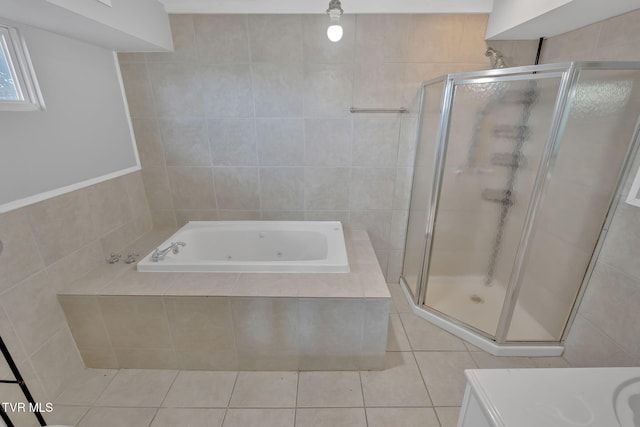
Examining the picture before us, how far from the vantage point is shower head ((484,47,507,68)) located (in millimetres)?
1871

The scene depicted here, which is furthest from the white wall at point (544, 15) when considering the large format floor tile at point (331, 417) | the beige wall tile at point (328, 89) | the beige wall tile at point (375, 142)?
the large format floor tile at point (331, 417)

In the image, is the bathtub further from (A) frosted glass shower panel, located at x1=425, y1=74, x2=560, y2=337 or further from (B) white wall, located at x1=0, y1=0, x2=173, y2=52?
(B) white wall, located at x1=0, y1=0, x2=173, y2=52

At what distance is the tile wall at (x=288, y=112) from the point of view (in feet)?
6.17

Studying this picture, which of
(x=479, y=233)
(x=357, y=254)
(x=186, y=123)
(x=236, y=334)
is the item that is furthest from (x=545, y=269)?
(x=186, y=123)

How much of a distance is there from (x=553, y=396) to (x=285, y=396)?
119cm

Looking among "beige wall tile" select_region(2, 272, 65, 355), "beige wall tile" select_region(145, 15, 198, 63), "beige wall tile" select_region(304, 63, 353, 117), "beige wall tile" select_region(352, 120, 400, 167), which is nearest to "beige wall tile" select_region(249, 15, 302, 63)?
"beige wall tile" select_region(304, 63, 353, 117)

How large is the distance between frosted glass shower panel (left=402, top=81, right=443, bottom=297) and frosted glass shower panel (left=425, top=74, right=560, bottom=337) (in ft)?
0.33

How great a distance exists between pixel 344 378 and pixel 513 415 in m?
1.02

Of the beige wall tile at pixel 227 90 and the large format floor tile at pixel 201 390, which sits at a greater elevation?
the beige wall tile at pixel 227 90

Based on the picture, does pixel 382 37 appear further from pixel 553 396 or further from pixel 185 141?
pixel 553 396

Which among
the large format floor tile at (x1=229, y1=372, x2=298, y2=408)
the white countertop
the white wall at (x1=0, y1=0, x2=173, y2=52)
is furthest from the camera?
the large format floor tile at (x1=229, y1=372, x2=298, y2=408)

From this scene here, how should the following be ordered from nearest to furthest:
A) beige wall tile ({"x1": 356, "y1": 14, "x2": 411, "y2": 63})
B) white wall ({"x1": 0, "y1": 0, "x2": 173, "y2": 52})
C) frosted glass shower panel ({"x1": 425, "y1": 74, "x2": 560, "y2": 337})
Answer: white wall ({"x1": 0, "y1": 0, "x2": 173, "y2": 52}) → frosted glass shower panel ({"x1": 425, "y1": 74, "x2": 560, "y2": 337}) → beige wall tile ({"x1": 356, "y1": 14, "x2": 411, "y2": 63})

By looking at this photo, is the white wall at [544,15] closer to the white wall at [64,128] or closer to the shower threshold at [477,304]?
the shower threshold at [477,304]

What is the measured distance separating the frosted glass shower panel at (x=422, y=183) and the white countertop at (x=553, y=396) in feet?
3.95
